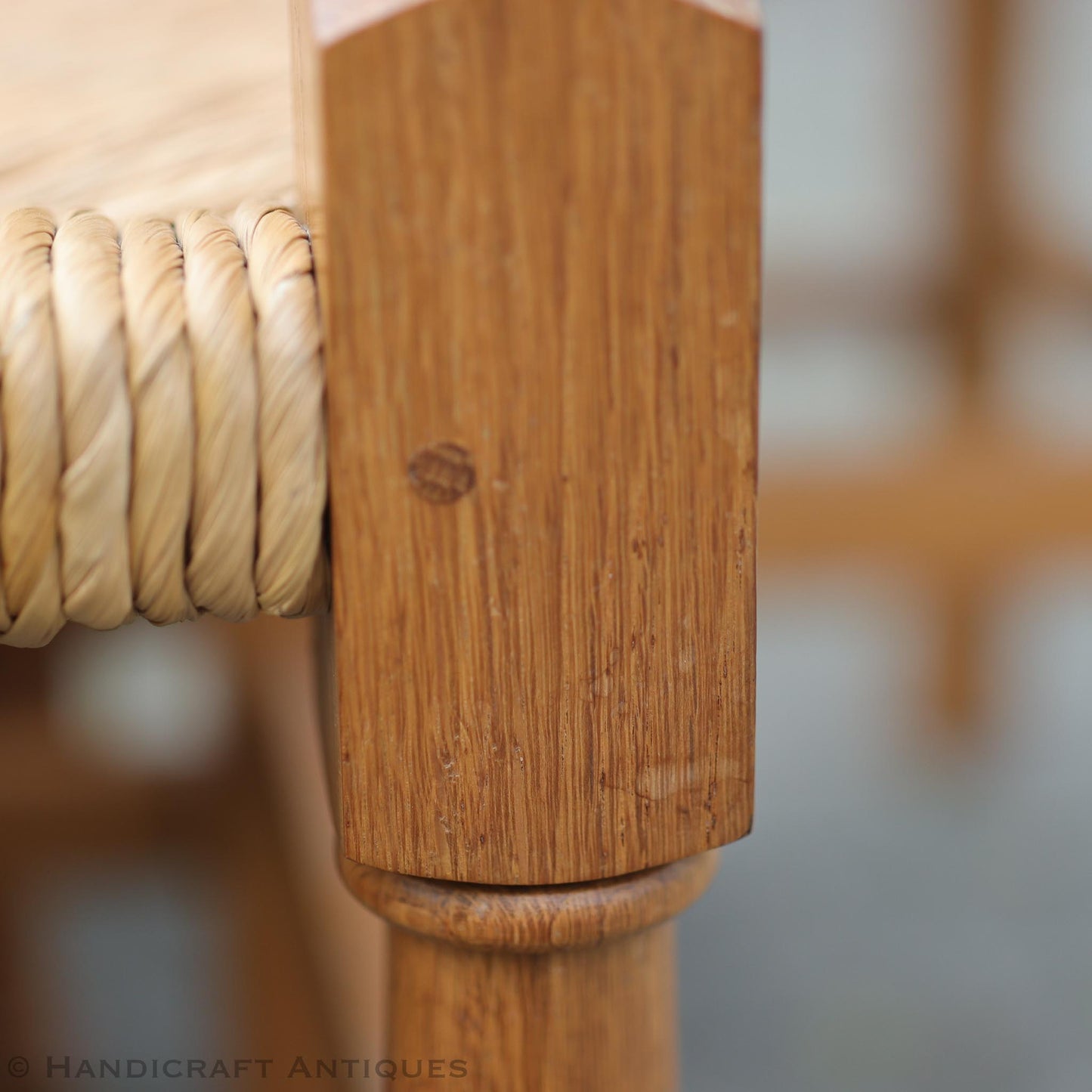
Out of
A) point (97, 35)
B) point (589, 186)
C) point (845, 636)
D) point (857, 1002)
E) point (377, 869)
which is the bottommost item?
point (857, 1002)

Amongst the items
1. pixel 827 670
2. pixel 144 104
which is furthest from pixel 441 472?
pixel 827 670

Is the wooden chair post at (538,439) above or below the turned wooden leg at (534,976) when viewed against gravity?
above

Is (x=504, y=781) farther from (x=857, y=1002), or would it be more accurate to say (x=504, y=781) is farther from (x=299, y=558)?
(x=857, y=1002)

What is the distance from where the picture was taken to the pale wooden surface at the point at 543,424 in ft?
0.51

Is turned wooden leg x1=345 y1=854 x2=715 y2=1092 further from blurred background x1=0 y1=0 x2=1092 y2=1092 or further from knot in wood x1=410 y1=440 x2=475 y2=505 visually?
blurred background x1=0 y1=0 x2=1092 y2=1092

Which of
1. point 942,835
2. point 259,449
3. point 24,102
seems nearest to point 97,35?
point 24,102

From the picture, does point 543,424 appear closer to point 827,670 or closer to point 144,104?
point 144,104

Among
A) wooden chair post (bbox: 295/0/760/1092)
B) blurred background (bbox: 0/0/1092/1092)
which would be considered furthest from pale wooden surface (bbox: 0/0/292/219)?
wooden chair post (bbox: 295/0/760/1092)

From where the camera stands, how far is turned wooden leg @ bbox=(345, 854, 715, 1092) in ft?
0.63

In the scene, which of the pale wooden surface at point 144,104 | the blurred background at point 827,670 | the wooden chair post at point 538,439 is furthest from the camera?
the blurred background at point 827,670

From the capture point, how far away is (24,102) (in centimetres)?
35

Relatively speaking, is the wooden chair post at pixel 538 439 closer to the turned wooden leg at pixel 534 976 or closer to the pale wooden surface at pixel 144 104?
the turned wooden leg at pixel 534 976

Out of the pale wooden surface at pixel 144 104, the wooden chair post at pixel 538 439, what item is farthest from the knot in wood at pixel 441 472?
the pale wooden surface at pixel 144 104

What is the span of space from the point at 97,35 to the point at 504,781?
1.16 feet
